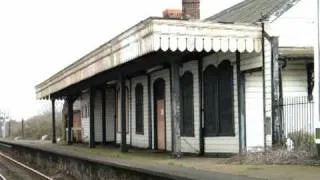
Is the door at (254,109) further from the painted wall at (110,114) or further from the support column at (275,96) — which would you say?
the painted wall at (110,114)

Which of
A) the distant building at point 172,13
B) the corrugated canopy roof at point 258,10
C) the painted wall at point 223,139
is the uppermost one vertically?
the distant building at point 172,13

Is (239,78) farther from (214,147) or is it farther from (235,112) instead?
(214,147)

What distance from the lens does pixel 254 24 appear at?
1795 centimetres

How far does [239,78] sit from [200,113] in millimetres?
2658

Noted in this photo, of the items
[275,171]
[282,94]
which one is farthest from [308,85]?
[275,171]

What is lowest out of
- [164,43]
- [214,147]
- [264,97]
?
[214,147]

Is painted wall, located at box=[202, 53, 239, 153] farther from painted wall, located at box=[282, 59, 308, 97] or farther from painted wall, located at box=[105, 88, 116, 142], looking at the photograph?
painted wall, located at box=[105, 88, 116, 142]

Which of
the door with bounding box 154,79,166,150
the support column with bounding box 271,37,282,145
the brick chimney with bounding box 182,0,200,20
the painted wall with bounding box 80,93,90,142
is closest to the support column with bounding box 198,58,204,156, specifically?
the door with bounding box 154,79,166,150

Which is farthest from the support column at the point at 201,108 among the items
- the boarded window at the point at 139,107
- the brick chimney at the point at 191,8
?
the boarded window at the point at 139,107

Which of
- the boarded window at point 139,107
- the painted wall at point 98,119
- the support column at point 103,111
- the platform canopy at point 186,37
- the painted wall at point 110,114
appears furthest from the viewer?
the painted wall at point 98,119

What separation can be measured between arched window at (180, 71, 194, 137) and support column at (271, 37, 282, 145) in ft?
14.4

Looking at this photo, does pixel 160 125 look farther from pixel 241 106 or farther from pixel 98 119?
pixel 98 119

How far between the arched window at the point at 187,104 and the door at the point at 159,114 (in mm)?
1748

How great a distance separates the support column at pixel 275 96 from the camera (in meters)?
17.3
